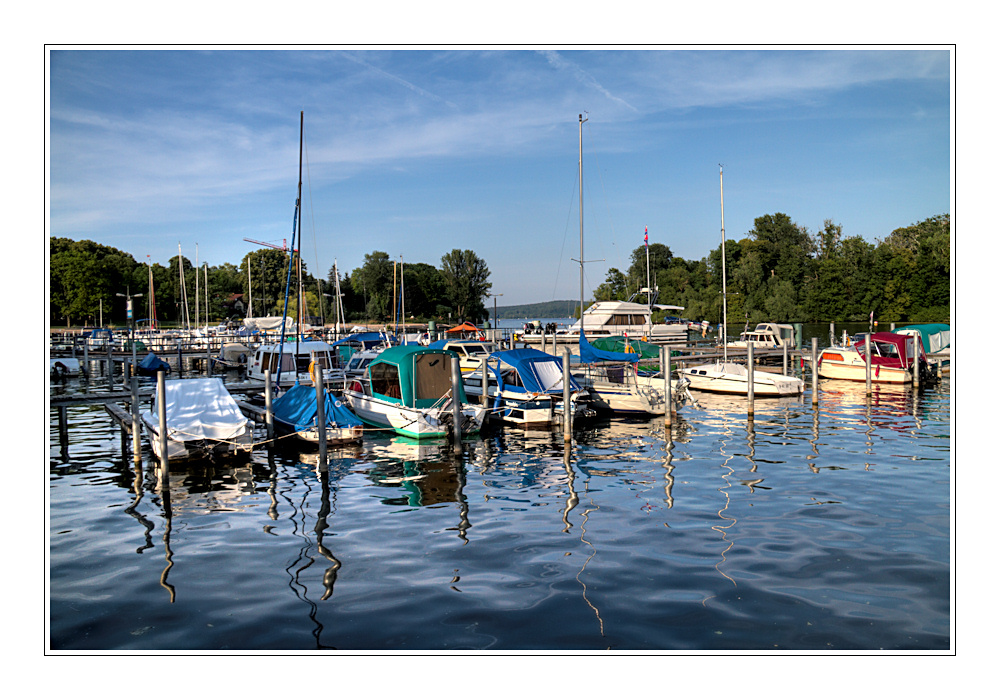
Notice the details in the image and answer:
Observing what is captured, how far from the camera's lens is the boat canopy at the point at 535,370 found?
27.4 m

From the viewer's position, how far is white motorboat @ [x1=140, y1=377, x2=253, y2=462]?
1859 centimetres

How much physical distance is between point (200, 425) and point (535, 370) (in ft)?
42.1

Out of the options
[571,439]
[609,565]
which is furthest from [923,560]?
[571,439]

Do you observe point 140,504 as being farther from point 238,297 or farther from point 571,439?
point 238,297

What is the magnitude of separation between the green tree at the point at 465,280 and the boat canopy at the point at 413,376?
366ft

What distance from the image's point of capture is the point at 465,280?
451 feet

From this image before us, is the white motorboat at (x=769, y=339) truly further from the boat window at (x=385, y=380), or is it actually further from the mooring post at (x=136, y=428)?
the mooring post at (x=136, y=428)

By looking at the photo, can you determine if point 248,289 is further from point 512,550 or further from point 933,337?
point 512,550

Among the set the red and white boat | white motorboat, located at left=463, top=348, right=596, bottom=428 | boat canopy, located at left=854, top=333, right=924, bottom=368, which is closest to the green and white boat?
white motorboat, located at left=463, top=348, right=596, bottom=428

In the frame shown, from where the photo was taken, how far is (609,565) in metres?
11.2

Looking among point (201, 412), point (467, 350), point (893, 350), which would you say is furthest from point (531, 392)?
point (893, 350)

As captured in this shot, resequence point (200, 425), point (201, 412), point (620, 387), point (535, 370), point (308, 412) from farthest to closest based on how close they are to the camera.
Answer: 1. point (620, 387)
2. point (535, 370)
3. point (308, 412)
4. point (201, 412)
5. point (200, 425)

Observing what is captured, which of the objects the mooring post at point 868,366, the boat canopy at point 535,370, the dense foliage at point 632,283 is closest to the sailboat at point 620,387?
the boat canopy at point 535,370

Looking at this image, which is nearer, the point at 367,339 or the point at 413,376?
the point at 413,376
